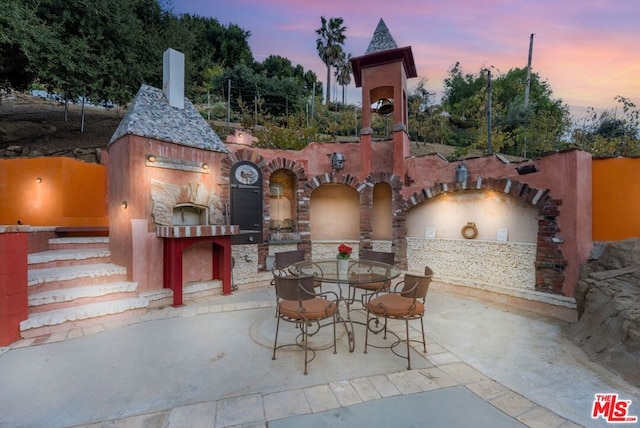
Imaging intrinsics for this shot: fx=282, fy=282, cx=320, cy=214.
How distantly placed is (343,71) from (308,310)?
88.4ft

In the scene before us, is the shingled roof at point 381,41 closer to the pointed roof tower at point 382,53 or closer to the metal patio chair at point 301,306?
the pointed roof tower at point 382,53

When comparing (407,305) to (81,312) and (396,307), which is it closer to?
(396,307)

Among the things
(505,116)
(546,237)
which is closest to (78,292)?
(546,237)

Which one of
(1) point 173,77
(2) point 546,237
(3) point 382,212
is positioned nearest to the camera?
(2) point 546,237

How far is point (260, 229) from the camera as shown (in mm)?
6723

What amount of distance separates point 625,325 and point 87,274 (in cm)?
730

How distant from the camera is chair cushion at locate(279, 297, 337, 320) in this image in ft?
10.1

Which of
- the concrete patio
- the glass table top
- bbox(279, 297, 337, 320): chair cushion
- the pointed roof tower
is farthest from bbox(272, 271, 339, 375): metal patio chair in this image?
the pointed roof tower

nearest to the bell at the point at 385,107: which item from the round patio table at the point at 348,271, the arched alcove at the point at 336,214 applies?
the arched alcove at the point at 336,214

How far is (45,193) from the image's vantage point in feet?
25.0

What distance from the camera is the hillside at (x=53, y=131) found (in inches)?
423

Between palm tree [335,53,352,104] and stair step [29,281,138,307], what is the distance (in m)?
25.6

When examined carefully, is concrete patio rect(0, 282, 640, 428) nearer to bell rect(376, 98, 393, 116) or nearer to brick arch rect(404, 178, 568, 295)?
brick arch rect(404, 178, 568, 295)

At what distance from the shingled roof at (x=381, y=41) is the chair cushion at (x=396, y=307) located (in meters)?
6.73
